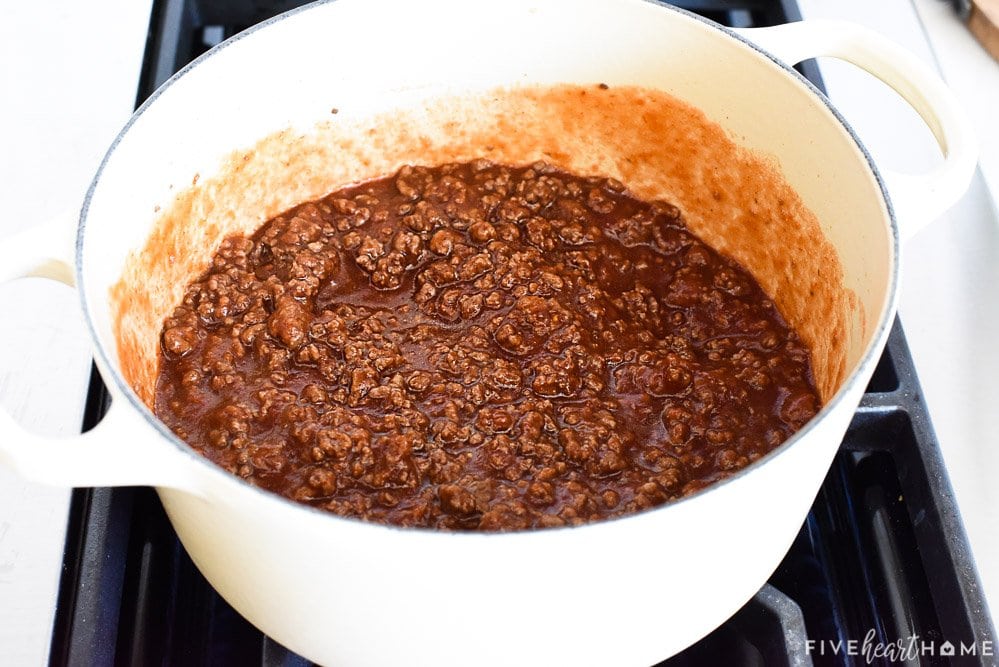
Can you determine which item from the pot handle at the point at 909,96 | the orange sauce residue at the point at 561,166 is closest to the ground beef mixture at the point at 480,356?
the orange sauce residue at the point at 561,166

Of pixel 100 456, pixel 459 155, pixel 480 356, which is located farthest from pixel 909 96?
pixel 100 456

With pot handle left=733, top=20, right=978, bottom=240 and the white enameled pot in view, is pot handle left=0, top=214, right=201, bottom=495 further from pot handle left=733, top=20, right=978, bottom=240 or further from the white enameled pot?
pot handle left=733, top=20, right=978, bottom=240

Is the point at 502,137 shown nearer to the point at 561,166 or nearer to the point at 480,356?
the point at 561,166

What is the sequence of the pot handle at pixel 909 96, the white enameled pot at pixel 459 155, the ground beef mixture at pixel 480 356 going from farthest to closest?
the ground beef mixture at pixel 480 356
the pot handle at pixel 909 96
the white enameled pot at pixel 459 155

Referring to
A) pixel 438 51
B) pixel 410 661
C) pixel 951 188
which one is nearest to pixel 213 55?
pixel 438 51

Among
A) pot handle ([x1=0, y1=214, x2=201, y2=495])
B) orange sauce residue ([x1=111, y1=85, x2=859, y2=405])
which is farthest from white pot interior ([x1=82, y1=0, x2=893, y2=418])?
pot handle ([x1=0, y1=214, x2=201, y2=495])

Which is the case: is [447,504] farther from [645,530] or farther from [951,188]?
[951,188]

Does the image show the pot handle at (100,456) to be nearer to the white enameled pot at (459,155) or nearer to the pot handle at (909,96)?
the white enameled pot at (459,155)

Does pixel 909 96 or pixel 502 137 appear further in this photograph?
pixel 502 137
